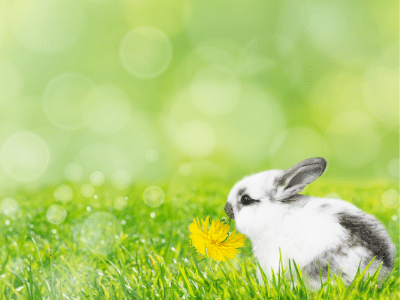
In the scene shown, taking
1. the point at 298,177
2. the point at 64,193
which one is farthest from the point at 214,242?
the point at 64,193

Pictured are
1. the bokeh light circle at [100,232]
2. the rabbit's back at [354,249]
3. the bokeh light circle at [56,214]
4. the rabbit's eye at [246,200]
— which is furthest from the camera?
the bokeh light circle at [56,214]

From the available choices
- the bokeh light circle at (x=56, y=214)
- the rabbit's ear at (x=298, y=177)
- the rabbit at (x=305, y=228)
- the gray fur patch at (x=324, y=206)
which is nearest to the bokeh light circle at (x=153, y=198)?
the bokeh light circle at (x=56, y=214)

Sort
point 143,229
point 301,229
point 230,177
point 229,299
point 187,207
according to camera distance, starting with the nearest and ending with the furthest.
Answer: point 229,299
point 301,229
point 143,229
point 187,207
point 230,177

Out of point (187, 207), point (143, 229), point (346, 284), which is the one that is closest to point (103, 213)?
point (143, 229)

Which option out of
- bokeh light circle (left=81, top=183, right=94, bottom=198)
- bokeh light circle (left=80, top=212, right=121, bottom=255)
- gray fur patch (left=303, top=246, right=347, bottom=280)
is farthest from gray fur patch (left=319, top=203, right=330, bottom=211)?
bokeh light circle (left=81, top=183, right=94, bottom=198)

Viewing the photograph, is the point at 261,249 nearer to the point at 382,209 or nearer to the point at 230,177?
the point at 382,209

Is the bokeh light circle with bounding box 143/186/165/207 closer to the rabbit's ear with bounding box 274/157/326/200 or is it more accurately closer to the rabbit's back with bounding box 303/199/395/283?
the rabbit's ear with bounding box 274/157/326/200

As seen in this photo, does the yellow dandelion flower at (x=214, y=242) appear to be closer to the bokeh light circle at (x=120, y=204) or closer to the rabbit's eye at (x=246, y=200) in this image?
the rabbit's eye at (x=246, y=200)
